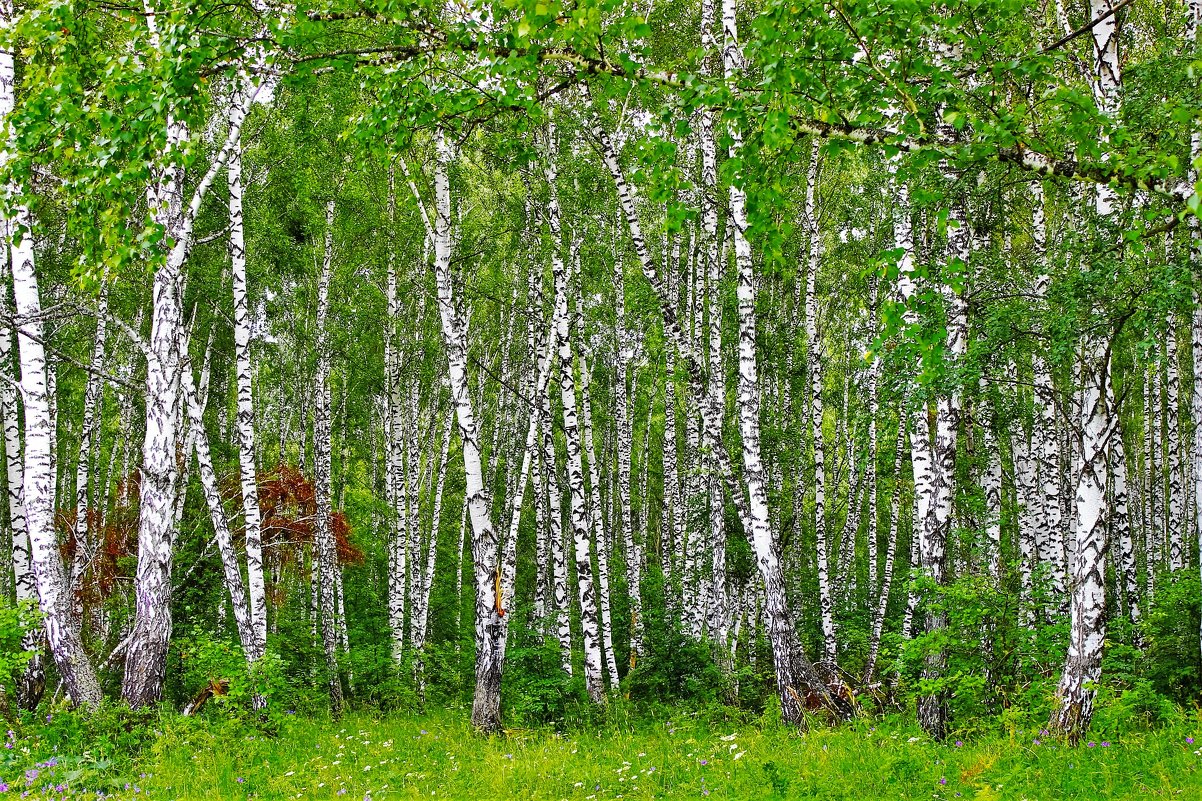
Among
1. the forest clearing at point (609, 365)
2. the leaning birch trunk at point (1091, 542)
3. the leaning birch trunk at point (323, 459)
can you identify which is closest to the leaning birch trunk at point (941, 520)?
the forest clearing at point (609, 365)

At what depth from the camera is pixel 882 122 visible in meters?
4.59

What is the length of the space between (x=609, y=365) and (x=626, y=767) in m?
16.1

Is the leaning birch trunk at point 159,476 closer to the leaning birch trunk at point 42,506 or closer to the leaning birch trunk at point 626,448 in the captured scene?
the leaning birch trunk at point 42,506

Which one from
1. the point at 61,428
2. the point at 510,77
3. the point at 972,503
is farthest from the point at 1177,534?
the point at 61,428

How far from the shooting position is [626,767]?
729 cm

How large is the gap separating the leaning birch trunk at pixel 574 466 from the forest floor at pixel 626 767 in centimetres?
252

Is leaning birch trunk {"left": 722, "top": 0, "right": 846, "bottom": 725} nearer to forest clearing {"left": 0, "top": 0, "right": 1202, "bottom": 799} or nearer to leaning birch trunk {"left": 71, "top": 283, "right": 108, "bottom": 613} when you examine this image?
forest clearing {"left": 0, "top": 0, "right": 1202, "bottom": 799}

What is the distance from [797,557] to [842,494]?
33.6 feet

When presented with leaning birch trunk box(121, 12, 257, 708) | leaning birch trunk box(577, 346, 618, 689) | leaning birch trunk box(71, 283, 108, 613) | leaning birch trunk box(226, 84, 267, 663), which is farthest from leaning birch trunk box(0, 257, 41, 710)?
leaning birch trunk box(577, 346, 618, 689)

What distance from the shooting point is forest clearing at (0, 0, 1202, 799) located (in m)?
4.46

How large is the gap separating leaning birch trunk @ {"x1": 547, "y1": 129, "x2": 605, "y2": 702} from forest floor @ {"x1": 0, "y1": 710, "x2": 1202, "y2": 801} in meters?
2.52

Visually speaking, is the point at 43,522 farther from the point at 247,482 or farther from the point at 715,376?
the point at 715,376

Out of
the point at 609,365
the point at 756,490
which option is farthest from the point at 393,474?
the point at 756,490

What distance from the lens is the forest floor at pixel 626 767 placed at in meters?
5.71
